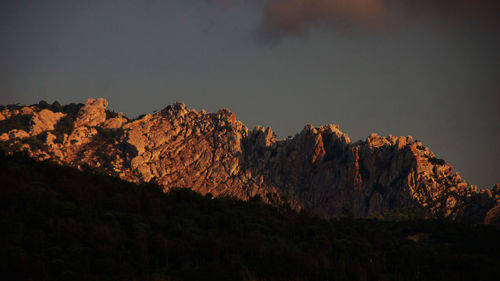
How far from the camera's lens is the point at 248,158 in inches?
7190

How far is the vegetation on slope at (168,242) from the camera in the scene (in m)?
23.0

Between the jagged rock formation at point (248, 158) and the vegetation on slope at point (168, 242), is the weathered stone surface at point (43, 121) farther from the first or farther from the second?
the vegetation on slope at point (168, 242)

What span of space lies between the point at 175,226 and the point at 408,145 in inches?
5742

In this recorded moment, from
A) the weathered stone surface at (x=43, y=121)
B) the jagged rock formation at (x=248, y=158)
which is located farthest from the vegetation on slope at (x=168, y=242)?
the weathered stone surface at (x=43, y=121)

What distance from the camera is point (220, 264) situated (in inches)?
976

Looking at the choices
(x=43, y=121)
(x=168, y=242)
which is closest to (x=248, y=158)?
(x=43, y=121)

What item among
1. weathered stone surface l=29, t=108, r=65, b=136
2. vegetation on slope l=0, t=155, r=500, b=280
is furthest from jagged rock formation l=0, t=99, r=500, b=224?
vegetation on slope l=0, t=155, r=500, b=280

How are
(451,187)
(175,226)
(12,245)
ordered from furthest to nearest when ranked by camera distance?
(451,187) → (175,226) → (12,245)

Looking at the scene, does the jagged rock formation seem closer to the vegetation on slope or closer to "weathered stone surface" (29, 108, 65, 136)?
"weathered stone surface" (29, 108, 65, 136)

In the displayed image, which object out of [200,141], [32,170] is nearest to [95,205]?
[32,170]

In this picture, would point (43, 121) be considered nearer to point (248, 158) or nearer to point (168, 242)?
point (248, 158)

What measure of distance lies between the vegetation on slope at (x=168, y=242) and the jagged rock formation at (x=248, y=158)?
375 ft

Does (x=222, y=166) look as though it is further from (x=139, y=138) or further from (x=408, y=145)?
(x=408, y=145)

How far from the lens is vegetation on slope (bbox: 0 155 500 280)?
22984 mm
